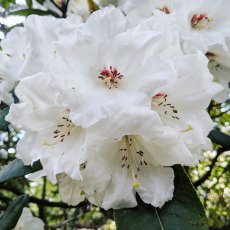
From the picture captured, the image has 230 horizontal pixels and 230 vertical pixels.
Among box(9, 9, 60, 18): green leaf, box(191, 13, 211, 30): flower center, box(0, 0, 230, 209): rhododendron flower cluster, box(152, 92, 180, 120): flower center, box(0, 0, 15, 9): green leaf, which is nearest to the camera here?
box(0, 0, 230, 209): rhododendron flower cluster

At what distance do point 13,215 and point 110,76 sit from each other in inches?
28.7

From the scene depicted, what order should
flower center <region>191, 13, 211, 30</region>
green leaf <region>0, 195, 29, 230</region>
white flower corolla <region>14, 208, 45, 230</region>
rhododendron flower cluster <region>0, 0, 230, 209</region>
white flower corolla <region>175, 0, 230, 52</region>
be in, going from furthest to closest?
white flower corolla <region>14, 208, 45, 230</region> < green leaf <region>0, 195, 29, 230</region> < flower center <region>191, 13, 211, 30</region> < white flower corolla <region>175, 0, 230, 52</region> < rhododendron flower cluster <region>0, 0, 230, 209</region>

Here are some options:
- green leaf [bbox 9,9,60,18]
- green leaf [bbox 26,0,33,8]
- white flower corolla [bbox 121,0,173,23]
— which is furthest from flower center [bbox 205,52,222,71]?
green leaf [bbox 26,0,33,8]

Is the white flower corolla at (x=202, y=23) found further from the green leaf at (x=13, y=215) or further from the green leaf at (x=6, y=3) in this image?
the green leaf at (x=6, y=3)

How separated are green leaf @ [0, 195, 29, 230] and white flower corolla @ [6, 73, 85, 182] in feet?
1.45

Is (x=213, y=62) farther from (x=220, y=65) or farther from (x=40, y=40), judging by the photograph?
(x=40, y=40)

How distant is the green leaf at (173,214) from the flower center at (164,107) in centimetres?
19

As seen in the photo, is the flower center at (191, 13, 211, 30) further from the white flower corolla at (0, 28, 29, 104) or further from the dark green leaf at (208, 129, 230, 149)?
the white flower corolla at (0, 28, 29, 104)

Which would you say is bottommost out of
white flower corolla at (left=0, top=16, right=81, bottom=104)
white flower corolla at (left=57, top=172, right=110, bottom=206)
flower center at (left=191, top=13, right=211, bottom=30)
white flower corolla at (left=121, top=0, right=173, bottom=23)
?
white flower corolla at (left=57, top=172, right=110, bottom=206)

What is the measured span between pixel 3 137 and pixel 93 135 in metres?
1.98

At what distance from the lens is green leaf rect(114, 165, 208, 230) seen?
871 mm

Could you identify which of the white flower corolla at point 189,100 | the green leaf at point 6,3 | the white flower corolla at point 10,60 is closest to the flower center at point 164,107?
the white flower corolla at point 189,100

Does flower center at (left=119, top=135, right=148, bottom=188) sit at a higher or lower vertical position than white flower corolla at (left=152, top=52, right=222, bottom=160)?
lower

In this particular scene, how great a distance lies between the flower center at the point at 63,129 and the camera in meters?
0.90
